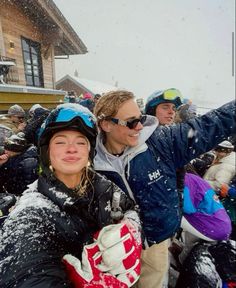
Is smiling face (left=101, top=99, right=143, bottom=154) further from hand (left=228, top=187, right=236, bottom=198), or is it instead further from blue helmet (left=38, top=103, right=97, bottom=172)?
hand (left=228, top=187, right=236, bottom=198)

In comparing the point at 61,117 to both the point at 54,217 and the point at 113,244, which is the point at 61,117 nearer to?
the point at 54,217

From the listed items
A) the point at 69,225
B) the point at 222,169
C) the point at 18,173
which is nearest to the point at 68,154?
the point at 69,225

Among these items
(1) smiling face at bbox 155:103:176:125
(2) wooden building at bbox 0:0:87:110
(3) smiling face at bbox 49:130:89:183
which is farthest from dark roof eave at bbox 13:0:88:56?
(3) smiling face at bbox 49:130:89:183

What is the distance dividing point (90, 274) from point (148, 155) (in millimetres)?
949

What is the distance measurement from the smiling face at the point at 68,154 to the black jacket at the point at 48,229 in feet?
0.39

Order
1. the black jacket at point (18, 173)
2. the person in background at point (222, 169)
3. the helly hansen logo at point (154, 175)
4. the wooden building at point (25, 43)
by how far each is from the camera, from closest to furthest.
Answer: the helly hansen logo at point (154, 175), the black jacket at point (18, 173), the person in background at point (222, 169), the wooden building at point (25, 43)

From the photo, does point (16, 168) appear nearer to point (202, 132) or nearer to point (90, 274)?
point (90, 274)

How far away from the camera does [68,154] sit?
4.81ft

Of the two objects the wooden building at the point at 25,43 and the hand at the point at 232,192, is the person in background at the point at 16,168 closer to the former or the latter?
the wooden building at the point at 25,43

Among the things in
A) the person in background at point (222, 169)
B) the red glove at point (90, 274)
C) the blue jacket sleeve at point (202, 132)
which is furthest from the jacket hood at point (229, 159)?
the red glove at point (90, 274)

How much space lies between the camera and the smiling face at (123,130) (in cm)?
177

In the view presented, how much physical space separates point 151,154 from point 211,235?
50.9 inches

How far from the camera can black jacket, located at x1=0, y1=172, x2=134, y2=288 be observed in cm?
98

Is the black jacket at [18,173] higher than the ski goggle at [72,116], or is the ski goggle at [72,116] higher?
the ski goggle at [72,116]
